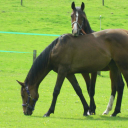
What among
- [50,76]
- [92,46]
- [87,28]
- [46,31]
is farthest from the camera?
[46,31]

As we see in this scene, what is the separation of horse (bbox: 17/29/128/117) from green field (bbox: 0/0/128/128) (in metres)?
0.66

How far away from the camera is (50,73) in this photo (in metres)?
18.5

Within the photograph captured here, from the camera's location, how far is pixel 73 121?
7793 mm

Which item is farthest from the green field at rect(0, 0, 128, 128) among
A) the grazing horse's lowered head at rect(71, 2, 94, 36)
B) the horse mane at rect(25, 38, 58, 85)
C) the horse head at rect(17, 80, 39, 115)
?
the grazing horse's lowered head at rect(71, 2, 94, 36)

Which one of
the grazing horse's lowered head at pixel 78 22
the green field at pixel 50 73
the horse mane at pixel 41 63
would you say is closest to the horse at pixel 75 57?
the horse mane at pixel 41 63

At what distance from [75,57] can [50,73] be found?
396 inches

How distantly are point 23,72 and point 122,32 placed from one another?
1031 centimetres

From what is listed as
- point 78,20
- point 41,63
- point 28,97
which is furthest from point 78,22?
point 28,97

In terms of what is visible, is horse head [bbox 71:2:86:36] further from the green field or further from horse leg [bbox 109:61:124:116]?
the green field

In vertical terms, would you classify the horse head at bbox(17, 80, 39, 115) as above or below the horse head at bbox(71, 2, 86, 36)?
below

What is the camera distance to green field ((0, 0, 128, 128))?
7.93m

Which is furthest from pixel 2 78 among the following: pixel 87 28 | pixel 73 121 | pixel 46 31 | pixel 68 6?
pixel 68 6

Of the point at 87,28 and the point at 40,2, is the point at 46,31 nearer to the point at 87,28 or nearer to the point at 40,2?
the point at 40,2

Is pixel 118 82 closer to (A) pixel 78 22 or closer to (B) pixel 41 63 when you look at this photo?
(A) pixel 78 22
